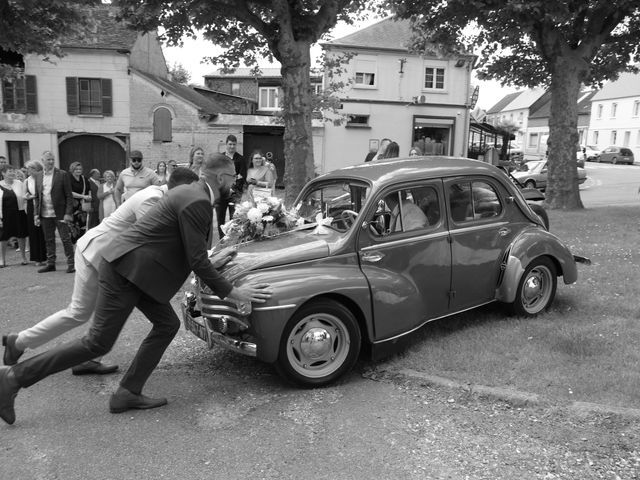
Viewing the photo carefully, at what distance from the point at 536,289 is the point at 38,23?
43.4 feet

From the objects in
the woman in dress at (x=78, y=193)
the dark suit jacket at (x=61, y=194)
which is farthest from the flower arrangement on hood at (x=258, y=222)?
the woman in dress at (x=78, y=193)

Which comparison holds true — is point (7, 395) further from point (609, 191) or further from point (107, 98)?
point (609, 191)

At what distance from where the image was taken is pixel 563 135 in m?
14.8

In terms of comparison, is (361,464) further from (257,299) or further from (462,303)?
(462,303)

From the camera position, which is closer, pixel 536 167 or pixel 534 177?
pixel 534 177

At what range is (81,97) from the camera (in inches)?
1051

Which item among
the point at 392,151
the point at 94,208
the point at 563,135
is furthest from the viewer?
the point at 563,135

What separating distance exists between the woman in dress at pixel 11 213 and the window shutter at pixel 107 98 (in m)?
17.0

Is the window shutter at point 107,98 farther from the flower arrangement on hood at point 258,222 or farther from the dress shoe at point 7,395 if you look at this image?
the dress shoe at point 7,395

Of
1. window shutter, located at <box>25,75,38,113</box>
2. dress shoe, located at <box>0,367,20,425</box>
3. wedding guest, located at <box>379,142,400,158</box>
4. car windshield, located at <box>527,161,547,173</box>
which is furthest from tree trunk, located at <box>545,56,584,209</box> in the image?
window shutter, located at <box>25,75,38,113</box>

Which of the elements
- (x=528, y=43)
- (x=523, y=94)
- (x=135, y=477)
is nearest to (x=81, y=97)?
(x=528, y=43)

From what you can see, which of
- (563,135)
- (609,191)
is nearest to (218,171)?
(563,135)

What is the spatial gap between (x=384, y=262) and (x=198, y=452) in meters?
2.16

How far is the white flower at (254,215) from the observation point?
15.8 ft
